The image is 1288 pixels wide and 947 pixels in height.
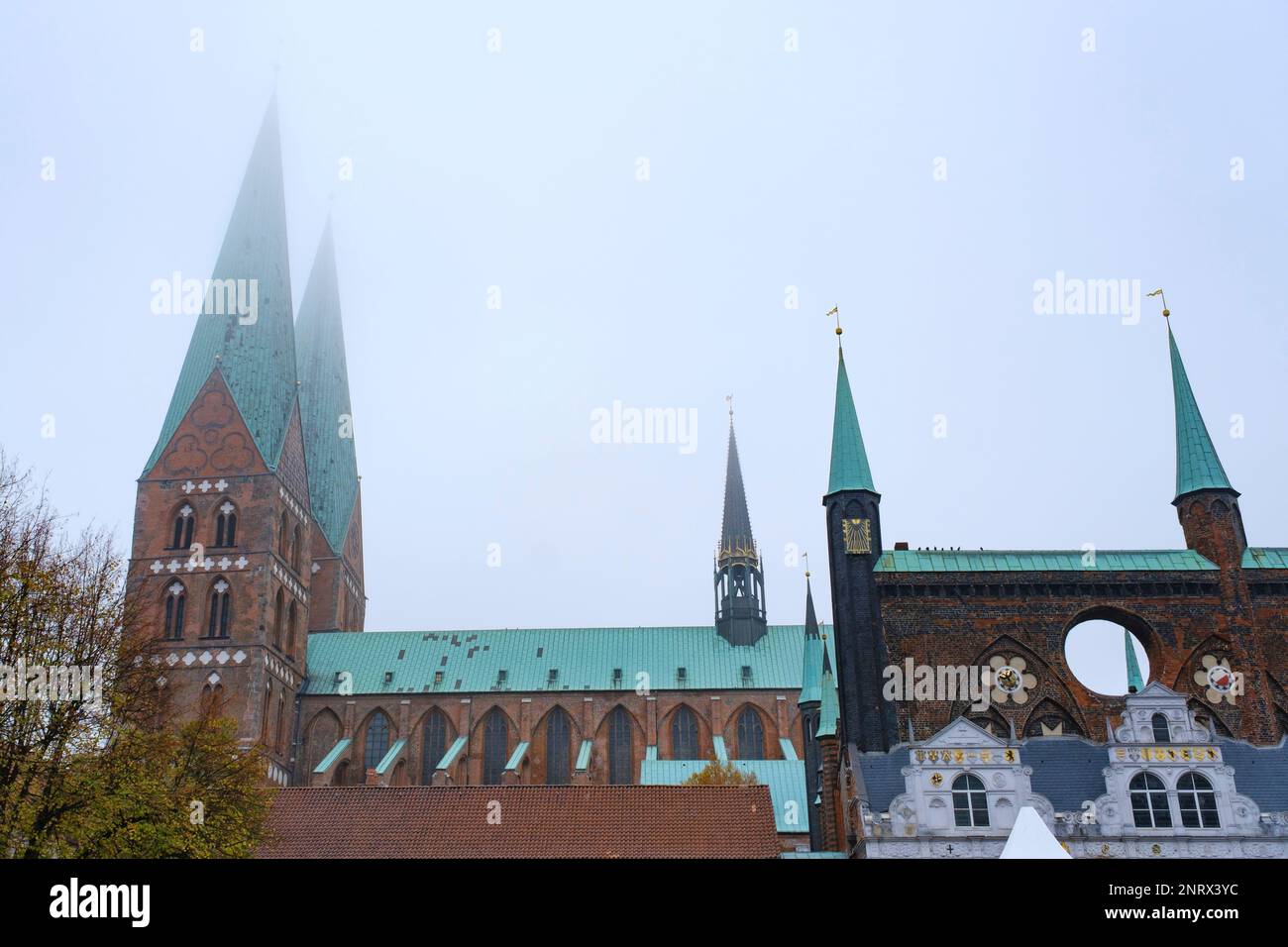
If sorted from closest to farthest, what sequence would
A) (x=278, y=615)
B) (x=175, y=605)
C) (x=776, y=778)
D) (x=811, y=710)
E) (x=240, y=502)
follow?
(x=811, y=710) < (x=776, y=778) < (x=175, y=605) < (x=240, y=502) < (x=278, y=615)

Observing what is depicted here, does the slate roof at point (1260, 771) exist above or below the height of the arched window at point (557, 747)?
below

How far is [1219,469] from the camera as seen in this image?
141 ft

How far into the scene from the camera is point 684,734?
246 feet

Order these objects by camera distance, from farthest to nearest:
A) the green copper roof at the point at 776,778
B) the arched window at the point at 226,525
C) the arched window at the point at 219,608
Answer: the arched window at the point at 226,525, the arched window at the point at 219,608, the green copper roof at the point at 776,778

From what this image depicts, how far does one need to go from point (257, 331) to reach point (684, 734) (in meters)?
34.9

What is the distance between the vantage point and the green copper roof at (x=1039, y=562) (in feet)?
134

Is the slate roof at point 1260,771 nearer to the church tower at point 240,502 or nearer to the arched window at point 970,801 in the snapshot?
the arched window at point 970,801

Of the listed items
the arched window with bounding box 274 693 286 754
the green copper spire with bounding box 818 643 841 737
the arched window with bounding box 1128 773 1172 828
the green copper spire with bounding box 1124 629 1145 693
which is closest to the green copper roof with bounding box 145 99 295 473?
the arched window with bounding box 274 693 286 754

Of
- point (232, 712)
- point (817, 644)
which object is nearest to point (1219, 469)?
point (817, 644)

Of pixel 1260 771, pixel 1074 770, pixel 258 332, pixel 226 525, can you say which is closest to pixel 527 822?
pixel 1074 770

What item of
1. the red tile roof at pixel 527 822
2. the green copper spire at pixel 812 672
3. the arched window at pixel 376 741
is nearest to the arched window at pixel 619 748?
the arched window at pixel 376 741

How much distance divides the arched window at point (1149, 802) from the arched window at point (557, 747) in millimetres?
42834

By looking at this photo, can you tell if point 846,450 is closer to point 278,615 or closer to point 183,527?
point 278,615
